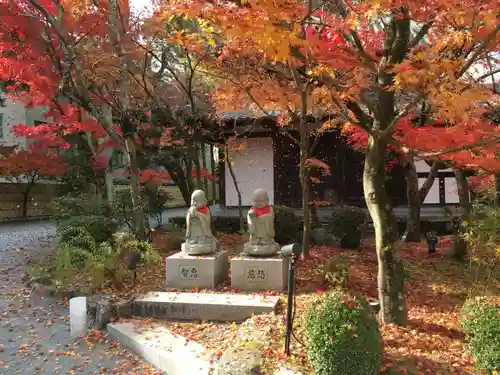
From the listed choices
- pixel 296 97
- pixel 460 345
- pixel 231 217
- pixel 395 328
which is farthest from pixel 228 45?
pixel 231 217

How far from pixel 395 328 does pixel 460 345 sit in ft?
2.48

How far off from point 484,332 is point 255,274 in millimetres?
4097

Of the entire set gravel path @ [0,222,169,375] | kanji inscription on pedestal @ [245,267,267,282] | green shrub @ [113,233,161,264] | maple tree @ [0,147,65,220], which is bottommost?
gravel path @ [0,222,169,375]

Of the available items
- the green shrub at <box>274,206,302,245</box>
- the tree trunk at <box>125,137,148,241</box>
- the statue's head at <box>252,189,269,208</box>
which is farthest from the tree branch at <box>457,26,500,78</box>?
the tree trunk at <box>125,137,148,241</box>

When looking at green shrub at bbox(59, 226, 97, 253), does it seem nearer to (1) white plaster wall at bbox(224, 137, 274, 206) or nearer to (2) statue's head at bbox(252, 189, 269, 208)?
(2) statue's head at bbox(252, 189, 269, 208)

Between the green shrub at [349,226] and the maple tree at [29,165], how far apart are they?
1270cm

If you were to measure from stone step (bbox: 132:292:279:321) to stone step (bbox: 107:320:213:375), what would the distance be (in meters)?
0.34

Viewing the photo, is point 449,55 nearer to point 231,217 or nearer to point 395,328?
point 395,328

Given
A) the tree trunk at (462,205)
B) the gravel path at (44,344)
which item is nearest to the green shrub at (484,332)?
the gravel path at (44,344)

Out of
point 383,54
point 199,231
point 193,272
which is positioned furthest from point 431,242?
point 383,54

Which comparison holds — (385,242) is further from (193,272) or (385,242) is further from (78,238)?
(78,238)

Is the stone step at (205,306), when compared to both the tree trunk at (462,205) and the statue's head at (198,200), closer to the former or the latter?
the statue's head at (198,200)

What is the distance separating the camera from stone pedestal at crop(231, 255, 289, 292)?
7.49 m

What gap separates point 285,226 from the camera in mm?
→ 11141
